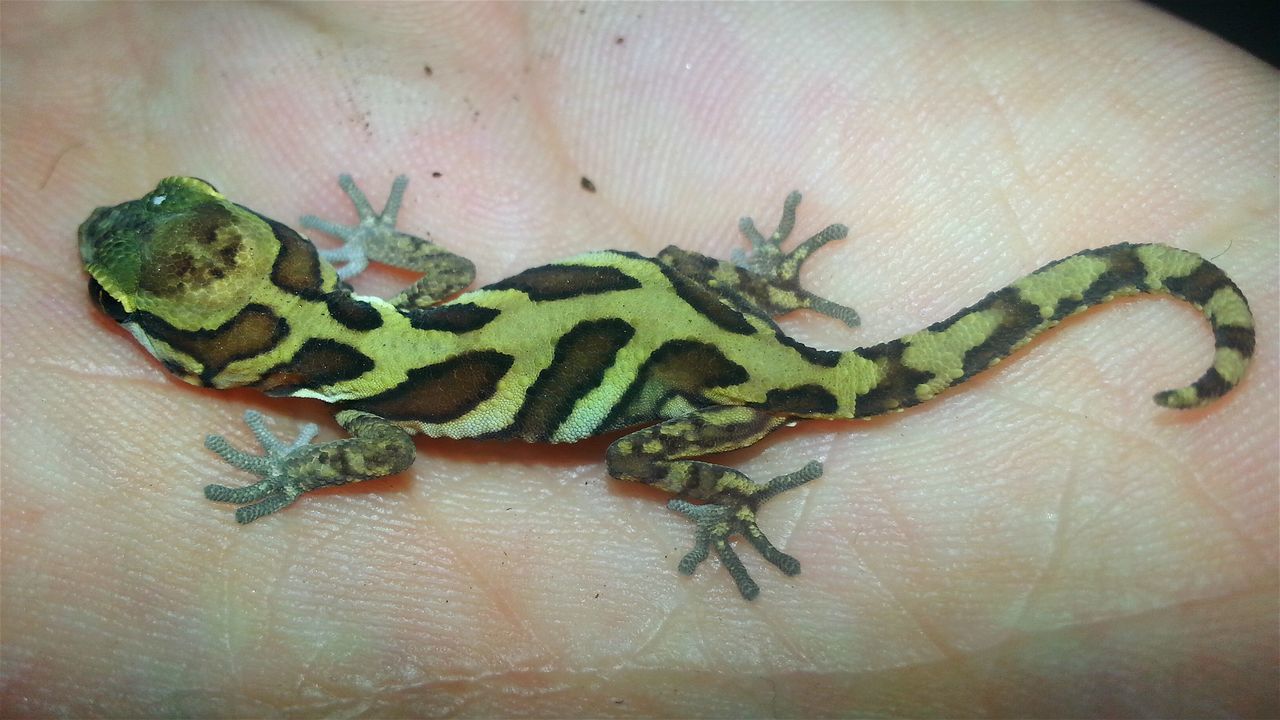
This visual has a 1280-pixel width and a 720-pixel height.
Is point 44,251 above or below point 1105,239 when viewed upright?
below

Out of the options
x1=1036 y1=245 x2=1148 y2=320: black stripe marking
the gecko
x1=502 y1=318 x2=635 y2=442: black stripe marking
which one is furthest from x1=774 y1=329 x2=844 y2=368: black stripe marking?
x1=1036 y1=245 x2=1148 y2=320: black stripe marking

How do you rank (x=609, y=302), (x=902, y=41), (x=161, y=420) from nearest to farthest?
(x=609, y=302) < (x=161, y=420) < (x=902, y=41)

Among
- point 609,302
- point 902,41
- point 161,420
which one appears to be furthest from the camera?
point 902,41

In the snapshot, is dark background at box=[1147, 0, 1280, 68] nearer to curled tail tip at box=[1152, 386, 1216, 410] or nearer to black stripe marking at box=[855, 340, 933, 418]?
curled tail tip at box=[1152, 386, 1216, 410]

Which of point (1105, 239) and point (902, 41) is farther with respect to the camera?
point (902, 41)

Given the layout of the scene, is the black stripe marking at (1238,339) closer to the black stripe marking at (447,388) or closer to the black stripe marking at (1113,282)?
the black stripe marking at (1113,282)

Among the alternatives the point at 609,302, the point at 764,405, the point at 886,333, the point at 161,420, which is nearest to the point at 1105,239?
the point at 886,333

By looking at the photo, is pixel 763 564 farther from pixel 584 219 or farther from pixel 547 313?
pixel 584 219
